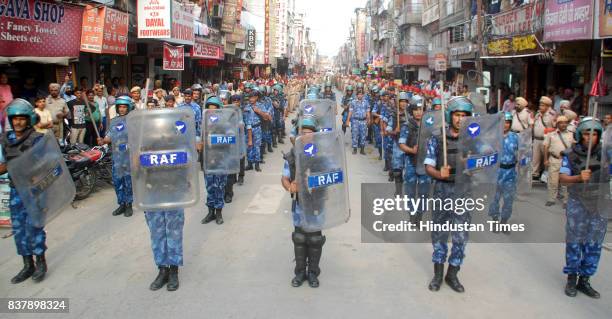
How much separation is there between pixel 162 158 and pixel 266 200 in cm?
431

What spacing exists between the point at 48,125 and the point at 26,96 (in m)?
4.71

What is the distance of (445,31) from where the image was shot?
29.0 metres

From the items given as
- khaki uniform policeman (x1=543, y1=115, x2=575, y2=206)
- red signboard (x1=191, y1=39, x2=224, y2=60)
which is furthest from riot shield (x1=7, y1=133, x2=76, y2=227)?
red signboard (x1=191, y1=39, x2=224, y2=60)

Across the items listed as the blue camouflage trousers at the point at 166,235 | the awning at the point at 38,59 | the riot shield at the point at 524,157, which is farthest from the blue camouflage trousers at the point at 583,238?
the awning at the point at 38,59

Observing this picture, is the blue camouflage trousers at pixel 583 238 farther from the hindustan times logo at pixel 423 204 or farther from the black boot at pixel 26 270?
the black boot at pixel 26 270

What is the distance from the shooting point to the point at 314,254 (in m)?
5.11

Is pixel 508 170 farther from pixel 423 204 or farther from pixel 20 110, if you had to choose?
pixel 20 110

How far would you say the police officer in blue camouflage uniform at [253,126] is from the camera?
1094cm

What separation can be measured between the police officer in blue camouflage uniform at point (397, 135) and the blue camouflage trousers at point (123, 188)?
4.05m

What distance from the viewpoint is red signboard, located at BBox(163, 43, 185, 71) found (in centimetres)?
1602

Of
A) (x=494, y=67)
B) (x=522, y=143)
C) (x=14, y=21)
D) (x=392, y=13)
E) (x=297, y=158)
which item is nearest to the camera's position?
(x=297, y=158)

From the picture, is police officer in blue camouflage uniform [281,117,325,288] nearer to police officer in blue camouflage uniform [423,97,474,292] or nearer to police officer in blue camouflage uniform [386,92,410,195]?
police officer in blue camouflage uniform [423,97,474,292]

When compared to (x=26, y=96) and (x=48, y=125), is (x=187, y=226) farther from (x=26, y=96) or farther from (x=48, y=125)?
(x=26, y=96)

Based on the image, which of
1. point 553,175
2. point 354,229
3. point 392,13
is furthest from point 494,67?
point 392,13
